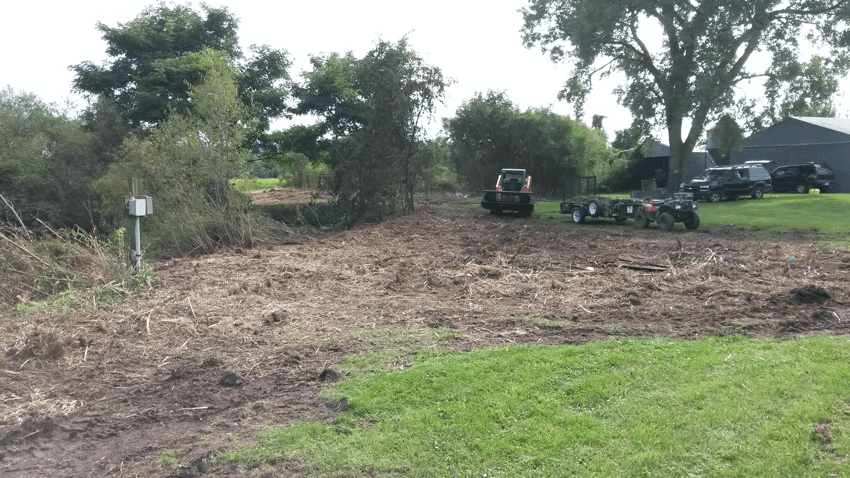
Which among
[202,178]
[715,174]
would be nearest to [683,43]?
[715,174]

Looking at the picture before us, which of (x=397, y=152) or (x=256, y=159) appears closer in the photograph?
(x=397, y=152)

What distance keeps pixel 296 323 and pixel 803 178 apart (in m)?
32.4

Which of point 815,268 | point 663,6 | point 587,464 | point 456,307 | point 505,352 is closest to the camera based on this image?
point 587,464

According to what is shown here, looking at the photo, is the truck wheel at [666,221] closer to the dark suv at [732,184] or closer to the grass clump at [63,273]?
the dark suv at [732,184]

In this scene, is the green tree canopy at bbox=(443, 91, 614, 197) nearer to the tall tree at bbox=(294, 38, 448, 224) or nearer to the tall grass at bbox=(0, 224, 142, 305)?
the tall tree at bbox=(294, 38, 448, 224)

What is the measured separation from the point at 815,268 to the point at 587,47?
72.5 ft

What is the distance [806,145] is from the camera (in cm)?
3834

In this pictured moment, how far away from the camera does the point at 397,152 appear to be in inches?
941

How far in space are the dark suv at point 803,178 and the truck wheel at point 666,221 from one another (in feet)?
57.8

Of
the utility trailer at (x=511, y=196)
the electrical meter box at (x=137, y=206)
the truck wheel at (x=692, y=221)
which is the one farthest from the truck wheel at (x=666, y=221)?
the electrical meter box at (x=137, y=206)

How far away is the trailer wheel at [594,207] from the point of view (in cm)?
2121

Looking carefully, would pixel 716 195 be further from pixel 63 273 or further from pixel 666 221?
pixel 63 273

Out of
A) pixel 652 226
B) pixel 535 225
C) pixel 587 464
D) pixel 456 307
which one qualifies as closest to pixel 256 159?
pixel 535 225

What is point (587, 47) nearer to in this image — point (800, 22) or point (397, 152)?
point (800, 22)
